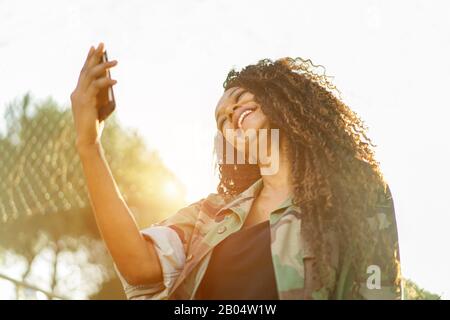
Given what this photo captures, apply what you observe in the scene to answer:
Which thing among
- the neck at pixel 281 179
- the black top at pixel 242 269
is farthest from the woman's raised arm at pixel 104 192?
the neck at pixel 281 179

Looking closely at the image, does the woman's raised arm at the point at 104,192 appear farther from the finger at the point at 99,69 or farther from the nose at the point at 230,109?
the nose at the point at 230,109

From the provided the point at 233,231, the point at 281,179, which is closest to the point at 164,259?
the point at 233,231

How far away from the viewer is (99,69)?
4.89 feet

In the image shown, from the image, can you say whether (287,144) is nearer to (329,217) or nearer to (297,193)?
(297,193)

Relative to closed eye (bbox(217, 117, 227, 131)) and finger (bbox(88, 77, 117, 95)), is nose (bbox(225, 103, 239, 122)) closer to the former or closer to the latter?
closed eye (bbox(217, 117, 227, 131))

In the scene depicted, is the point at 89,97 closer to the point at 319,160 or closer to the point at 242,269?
the point at 242,269

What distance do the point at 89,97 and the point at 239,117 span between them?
0.47 m

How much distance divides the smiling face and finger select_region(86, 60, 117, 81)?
0.42 metres

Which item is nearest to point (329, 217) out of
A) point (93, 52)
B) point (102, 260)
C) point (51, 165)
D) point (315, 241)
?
point (315, 241)

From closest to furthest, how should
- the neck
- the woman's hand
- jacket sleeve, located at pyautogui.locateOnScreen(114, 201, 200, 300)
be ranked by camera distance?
1. the woman's hand
2. jacket sleeve, located at pyautogui.locateOnScreen(114, 201, 200, 300)
3. the neck

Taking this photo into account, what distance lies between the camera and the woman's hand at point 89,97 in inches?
58.1

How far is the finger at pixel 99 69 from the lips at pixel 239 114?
42cm

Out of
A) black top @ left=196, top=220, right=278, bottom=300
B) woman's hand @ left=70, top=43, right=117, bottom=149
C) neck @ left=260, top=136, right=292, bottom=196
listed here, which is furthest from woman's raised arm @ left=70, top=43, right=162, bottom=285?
neck @ left=260, top=136, right=292, bottom=196

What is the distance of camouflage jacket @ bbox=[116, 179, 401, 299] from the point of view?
1488 mm
